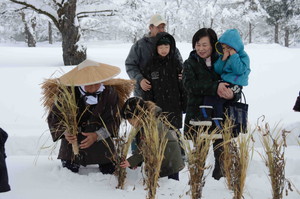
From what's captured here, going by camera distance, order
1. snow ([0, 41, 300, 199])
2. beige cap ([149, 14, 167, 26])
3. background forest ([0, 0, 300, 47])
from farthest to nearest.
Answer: background forest ([0, 0, 300, 47]) < beige cap ([149, 14, 167, 26]) < snow ([0, 41, 300, 199])

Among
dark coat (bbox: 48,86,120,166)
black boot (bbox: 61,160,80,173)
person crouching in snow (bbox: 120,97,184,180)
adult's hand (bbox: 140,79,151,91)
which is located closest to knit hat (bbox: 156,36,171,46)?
adult's hand (bbox: 140,79,151,91)

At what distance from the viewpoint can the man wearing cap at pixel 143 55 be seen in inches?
155

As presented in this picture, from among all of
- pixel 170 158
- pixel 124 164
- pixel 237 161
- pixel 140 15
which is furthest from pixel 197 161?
pixel 140 15

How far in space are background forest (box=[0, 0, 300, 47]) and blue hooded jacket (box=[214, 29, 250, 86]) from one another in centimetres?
766

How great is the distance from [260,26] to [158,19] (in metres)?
40.4

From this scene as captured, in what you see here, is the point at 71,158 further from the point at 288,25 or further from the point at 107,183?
the point at 288,25

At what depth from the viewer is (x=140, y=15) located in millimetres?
29141

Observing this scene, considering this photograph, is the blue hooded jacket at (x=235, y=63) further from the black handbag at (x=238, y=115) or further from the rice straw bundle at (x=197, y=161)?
the rice straw bundle at (x=197, y=161)

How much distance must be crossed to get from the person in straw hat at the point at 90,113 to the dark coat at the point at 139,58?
0.75 meters

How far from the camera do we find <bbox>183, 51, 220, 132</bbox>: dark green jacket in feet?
10.5

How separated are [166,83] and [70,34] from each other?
6881mm

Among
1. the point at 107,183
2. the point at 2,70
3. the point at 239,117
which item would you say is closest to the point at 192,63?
the point at 239,117

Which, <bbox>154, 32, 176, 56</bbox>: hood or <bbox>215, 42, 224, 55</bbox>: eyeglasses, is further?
<bbox>154, 32, 176, 56</bbox>: hood

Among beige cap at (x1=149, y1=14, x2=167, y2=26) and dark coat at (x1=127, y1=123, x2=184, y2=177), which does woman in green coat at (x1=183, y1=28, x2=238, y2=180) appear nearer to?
dark coat at (x1=127, y1=123, x2=184, y2=177)
